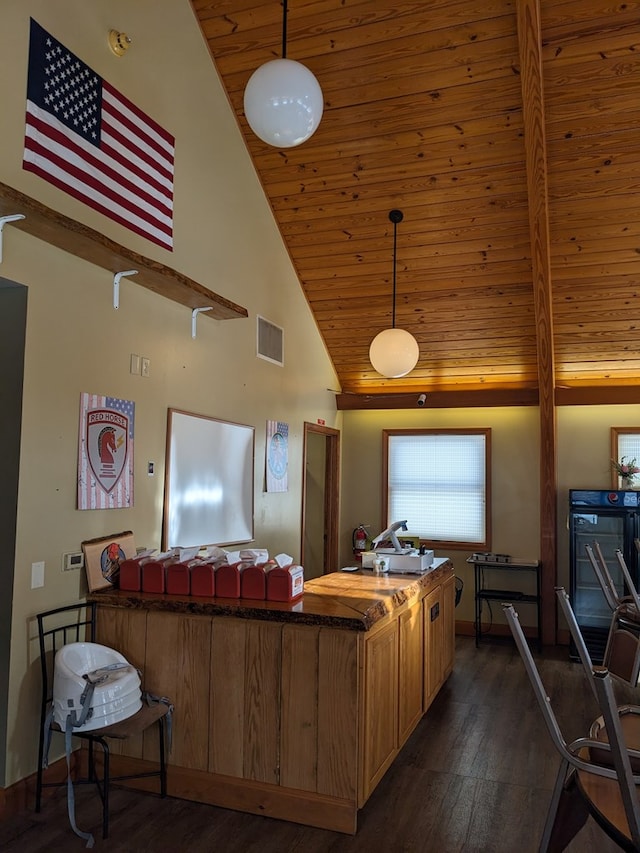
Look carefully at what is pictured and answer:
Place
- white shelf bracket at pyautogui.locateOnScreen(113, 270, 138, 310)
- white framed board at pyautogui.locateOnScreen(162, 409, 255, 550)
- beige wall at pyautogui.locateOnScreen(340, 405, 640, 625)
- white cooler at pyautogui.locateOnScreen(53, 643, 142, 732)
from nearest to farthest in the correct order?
white cooler at pyautogui.locateOnScreen(53, 643, 142, 732)
white shelf bracket at pyautogui.locateOnScreen(113, 270, 138, 310)
white framed board at pyautogui.locateOnScreen(162, 409, 255, 550)
beige wall at pyautogui.locateOnScreen(340, 405, 640, 625)

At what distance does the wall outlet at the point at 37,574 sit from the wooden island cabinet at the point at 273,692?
359mm

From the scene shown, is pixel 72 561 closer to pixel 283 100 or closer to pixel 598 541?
pixel 283 100

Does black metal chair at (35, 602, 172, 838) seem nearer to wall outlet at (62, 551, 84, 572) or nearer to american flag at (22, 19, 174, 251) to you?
wall outlet at (62, 551, 84, 572)

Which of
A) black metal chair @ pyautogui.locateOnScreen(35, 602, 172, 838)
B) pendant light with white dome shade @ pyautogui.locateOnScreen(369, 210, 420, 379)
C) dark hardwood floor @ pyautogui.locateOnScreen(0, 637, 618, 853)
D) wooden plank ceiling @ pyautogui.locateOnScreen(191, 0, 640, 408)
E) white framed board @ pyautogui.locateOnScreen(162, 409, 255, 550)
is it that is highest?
wooden plank ceiling @ pyautogui.locateOnScreen(191, 0, 640, 408)

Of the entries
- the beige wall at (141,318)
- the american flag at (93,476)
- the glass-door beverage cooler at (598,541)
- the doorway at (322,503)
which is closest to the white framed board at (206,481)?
the beige wall at (141,318)

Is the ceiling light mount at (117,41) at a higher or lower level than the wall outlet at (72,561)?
higher

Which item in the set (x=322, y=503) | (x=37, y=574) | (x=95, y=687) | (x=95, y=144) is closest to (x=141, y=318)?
(x=95, y=144)

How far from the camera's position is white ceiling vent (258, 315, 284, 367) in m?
5.44

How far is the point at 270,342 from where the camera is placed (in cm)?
559

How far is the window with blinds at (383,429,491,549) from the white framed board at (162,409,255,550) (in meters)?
2.41

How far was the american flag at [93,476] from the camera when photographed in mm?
Answer: 3414

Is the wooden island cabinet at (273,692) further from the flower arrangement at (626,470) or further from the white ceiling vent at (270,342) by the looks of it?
the flower arrangement at (626,470)

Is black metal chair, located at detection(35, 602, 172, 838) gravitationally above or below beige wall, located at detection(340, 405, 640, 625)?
below

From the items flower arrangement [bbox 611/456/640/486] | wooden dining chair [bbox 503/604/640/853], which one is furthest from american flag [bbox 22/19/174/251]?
flower arrangement [bbox 611/456/640/486]
